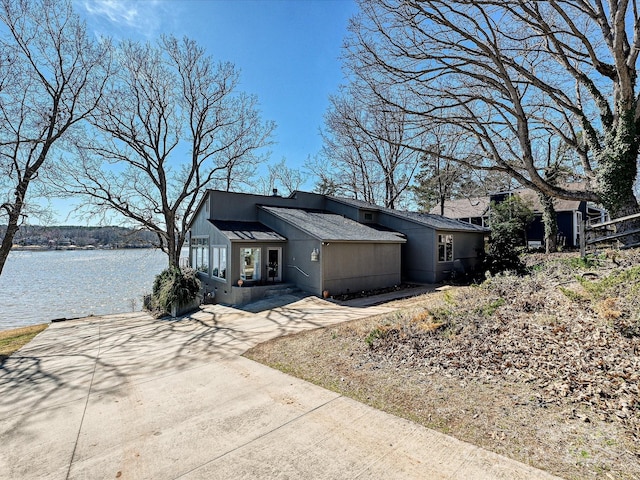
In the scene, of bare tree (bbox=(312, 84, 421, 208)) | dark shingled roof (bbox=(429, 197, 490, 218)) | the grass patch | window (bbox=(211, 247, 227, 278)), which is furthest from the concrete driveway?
dark shingled roof (bbox=(429, 197, 490, 218))

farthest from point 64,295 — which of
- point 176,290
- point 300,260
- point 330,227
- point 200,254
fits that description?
point 330,227

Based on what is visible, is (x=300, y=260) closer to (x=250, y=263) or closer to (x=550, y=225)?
(x=250, y=263)

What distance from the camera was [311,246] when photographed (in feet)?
43.3

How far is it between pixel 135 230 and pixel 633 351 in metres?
22.7

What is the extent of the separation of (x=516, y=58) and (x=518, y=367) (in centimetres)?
1173

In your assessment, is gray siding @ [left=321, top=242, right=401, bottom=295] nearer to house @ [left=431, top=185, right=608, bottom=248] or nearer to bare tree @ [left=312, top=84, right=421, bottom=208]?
bare tree @ [left=312, top=84, right=421, bottom=208]

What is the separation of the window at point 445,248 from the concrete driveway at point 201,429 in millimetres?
12350

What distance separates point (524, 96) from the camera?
39.4 ft

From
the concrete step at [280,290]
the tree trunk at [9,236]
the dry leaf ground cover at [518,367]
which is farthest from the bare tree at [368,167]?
the dry leaf ground cover at [518,367]

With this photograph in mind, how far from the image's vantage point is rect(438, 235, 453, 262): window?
16250mm

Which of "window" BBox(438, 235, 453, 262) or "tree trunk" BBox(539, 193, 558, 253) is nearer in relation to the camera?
"window" BBox(438, 235, 453, 262)

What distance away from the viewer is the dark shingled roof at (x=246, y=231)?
45.8ft

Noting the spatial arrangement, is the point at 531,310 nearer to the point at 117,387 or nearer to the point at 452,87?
the point at 117,387

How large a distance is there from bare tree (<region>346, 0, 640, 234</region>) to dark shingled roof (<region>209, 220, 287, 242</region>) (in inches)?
294
